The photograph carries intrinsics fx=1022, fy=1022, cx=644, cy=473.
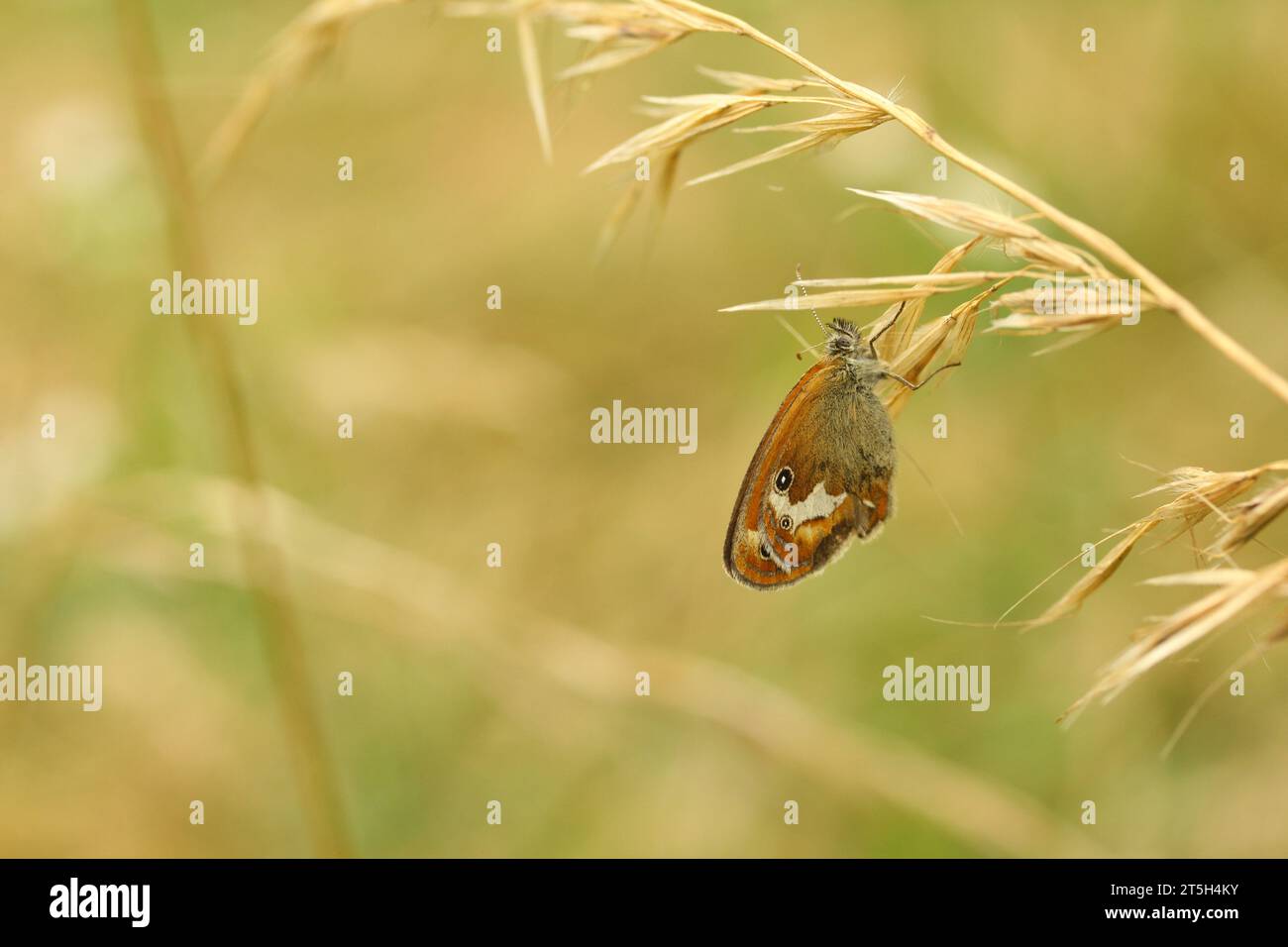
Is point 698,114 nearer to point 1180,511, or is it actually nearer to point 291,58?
point 291,58

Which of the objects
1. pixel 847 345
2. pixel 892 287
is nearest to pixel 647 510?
pixel 847 345

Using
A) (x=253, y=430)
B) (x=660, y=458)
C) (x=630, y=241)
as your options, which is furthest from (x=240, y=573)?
(x=630, y=241)
